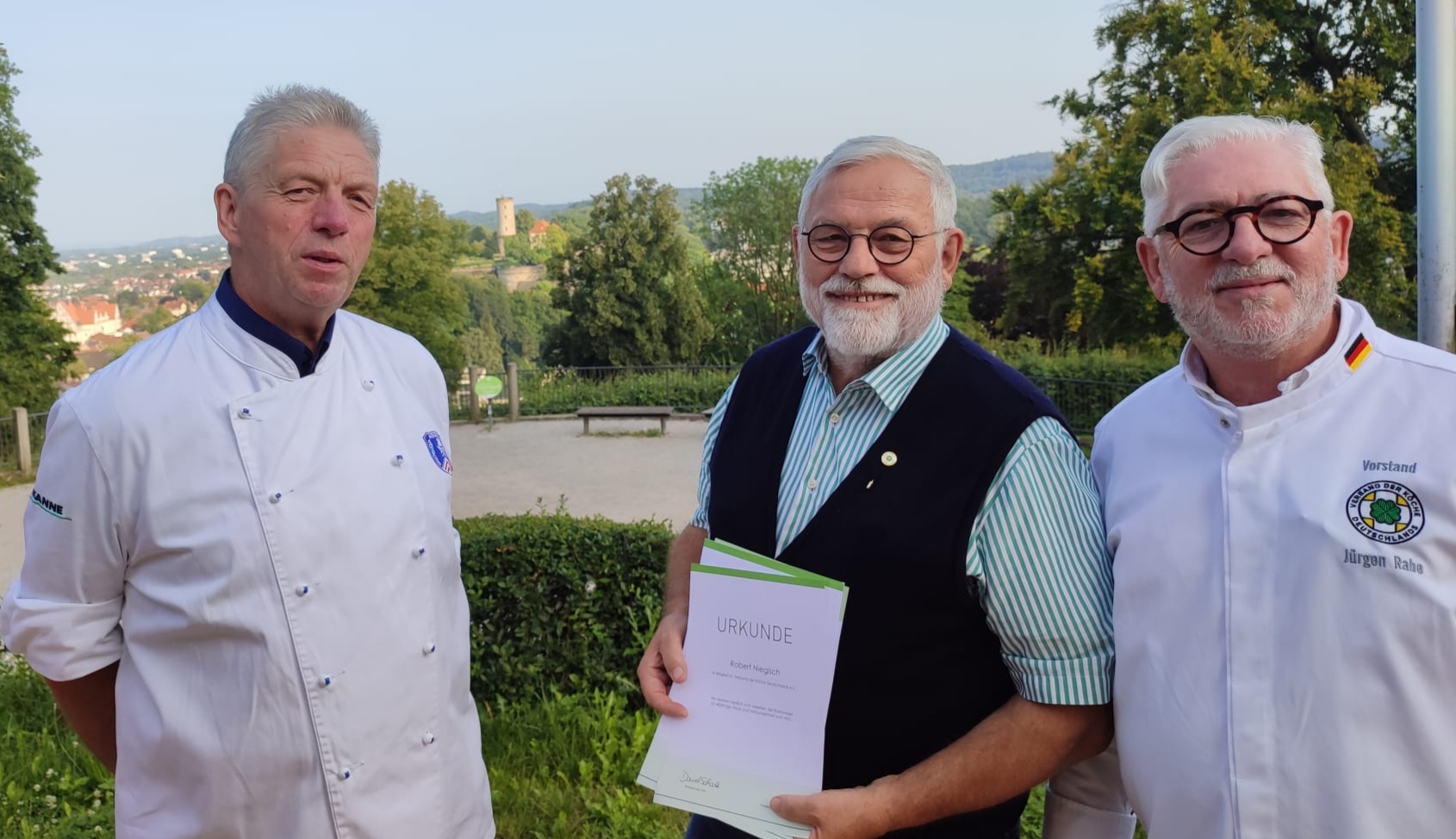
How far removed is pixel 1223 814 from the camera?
5.67 feet

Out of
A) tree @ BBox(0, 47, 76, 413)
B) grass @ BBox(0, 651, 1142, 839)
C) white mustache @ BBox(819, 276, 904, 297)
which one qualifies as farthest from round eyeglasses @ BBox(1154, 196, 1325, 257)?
tree @ BBox(0, 47, 76, 413)

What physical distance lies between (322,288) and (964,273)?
41.6m

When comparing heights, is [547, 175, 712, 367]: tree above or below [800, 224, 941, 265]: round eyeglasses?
above

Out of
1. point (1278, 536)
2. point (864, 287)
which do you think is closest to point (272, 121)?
point (864, 287)

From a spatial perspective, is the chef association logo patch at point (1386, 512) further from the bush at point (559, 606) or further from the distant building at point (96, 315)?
the distant building at point (96, 315)

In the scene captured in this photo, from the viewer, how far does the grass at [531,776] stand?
3871 millimetres

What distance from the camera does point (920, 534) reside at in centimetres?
183

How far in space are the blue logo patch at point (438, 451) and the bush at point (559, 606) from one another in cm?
237

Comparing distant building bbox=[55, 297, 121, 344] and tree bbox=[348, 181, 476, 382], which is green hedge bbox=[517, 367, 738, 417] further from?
distant building bbox=[55, 297, 121, 344]

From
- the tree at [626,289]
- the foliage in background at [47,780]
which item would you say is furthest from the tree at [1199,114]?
the foliage in background at [47,780]

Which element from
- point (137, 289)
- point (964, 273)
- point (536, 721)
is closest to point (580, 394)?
point (964, 273)

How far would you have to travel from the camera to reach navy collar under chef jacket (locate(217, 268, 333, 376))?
2250mm

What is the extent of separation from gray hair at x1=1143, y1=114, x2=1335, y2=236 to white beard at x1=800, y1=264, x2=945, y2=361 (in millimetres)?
439

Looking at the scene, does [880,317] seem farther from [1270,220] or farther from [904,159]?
[1270,220]
